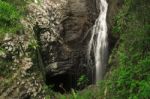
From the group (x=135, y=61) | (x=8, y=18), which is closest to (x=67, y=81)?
(x=8, y=18)

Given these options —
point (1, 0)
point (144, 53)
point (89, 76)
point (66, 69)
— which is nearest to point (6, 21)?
point (1, 0)

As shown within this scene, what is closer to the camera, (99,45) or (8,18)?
(8,18)

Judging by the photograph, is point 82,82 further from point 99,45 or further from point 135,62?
point 135,62

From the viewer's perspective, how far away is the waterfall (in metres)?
13.0

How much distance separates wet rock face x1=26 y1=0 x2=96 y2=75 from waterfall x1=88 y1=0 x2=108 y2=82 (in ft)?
0.89

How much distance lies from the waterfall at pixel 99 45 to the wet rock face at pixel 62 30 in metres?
0.27

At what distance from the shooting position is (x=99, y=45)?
13453 mm

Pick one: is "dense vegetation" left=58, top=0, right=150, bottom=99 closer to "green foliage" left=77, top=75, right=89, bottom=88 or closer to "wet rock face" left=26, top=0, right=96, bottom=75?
"green foliage" left=77, top=75, right=89, bottom=88

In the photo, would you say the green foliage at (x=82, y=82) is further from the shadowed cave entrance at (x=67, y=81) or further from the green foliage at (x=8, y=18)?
the green foliage at (x=8, y=18)

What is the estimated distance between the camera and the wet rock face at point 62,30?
1171 centimetres

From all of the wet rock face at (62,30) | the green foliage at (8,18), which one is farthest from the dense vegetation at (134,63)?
the wet rock face at (62,30)

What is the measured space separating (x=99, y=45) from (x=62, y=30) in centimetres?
173

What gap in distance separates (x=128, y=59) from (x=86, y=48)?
671 cm

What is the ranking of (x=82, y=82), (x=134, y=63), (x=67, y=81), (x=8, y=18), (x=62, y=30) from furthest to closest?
(x=67, y=81) → (x=62, y=30) → (x=82, y=82) → (x=8, y=18) → (x=134, y=63)
